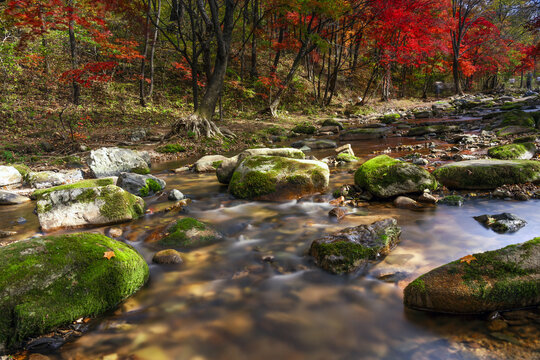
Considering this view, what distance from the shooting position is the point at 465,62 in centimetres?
3109

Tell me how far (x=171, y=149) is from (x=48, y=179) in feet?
13.9

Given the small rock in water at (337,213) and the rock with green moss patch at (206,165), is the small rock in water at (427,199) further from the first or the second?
the rock with green moss patch at (206,165)

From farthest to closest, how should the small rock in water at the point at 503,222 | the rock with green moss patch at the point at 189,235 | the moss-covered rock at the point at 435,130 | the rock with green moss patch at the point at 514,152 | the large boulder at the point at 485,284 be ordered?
the moss-covered rock at the point at 435,130 < the rock with green moss patch at the point at 514,152 < the rock with green moss patch at the point at 189,235 < the small rock in water at the point at 503,222 < the large boulder at the point at 485,284

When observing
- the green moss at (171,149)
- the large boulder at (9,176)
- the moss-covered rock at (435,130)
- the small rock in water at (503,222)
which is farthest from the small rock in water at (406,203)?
the large boulder at (9,176)

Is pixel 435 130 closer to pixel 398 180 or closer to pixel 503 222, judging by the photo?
pixel 398 180

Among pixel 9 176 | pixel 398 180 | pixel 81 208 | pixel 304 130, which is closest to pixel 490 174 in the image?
pixel 398 180

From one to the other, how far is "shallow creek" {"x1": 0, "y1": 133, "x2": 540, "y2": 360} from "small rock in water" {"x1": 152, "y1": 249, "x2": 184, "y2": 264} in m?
0.11

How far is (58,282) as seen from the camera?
2564mm

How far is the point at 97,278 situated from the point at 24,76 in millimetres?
18648

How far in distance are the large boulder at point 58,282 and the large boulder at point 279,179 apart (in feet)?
10.3

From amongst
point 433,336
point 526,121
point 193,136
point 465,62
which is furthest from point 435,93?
point 433,336

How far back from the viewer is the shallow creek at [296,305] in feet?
7.52

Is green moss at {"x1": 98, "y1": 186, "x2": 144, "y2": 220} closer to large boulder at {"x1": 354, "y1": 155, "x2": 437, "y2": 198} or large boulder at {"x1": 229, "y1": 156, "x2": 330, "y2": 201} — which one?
large boulder at {"x1": 229, "y1": 156, "x2": 330, "y2": 201}

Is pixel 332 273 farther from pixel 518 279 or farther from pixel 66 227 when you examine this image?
pixel 66 227
